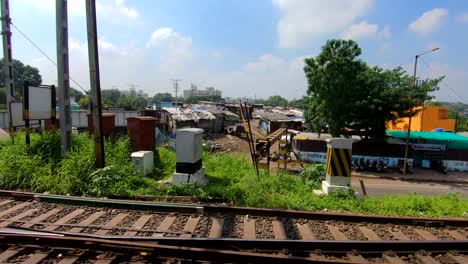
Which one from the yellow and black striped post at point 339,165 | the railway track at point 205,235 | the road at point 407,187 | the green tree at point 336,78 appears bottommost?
the road at point 407,187

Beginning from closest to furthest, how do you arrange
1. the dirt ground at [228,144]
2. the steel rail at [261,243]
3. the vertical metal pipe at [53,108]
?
the steel rail at [261,243] → the vertical metal pipe at [53,108] → the dirt ground at [228,144]

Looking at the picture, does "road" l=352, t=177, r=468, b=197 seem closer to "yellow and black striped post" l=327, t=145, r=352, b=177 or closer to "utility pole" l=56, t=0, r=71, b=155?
"yellow and black striped post" l=327, t=145, r=352, b=177

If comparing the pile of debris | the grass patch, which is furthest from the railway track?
the pile of debris

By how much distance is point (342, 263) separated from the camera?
370 cm

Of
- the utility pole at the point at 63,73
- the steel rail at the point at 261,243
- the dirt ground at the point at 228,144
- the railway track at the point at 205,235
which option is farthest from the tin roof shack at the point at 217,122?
the steel rail at the point at 261,243

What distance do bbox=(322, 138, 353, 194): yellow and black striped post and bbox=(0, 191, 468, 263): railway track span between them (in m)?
2.04

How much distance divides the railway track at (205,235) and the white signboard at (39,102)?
4.26 meters

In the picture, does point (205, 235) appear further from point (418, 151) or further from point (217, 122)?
point (217, 122)

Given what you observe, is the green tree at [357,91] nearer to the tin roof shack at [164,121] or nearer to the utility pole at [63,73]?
the utility pole at [63,73]

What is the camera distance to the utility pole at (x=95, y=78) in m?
7.64

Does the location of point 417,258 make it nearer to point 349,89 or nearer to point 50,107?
point 50,107

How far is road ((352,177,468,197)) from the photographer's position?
18078 millimetres

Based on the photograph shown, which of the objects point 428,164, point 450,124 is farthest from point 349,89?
point 450,124

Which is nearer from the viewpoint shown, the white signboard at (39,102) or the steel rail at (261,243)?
the steel rail at (261,243)
